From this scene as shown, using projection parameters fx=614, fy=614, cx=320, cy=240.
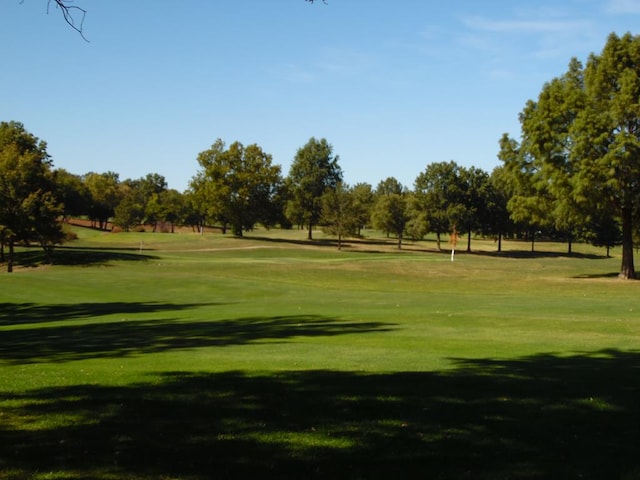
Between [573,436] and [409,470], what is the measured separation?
2377 mm

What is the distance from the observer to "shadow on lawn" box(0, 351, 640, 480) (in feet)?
20.1

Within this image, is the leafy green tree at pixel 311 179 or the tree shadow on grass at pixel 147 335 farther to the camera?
the leafy green tree at pixel 311 179

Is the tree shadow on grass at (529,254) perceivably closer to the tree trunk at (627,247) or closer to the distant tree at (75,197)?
the tree trunk at (627,247)

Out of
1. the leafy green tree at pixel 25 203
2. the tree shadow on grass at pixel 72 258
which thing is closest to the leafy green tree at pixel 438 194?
the tree shadow on grass at pixel 72 258

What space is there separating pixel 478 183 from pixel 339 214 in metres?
25.3

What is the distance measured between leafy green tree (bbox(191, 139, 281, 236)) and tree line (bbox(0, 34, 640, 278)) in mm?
155

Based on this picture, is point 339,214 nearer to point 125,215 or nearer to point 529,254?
point 529,254

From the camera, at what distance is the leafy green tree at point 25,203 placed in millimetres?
54500

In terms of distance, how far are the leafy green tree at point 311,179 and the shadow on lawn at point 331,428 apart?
9001cm

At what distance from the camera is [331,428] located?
7.32 m

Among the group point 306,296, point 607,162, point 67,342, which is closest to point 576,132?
point 607,162

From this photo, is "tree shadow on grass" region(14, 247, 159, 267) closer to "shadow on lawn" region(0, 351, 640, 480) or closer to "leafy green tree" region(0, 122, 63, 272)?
"leafy green tree" region(0, 122, 63, 272)

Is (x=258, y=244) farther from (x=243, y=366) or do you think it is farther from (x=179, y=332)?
(x=243, y=366)

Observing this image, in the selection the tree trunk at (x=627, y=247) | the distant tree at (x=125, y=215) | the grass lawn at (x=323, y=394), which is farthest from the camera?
the distant tree at (x=125, y=215)
